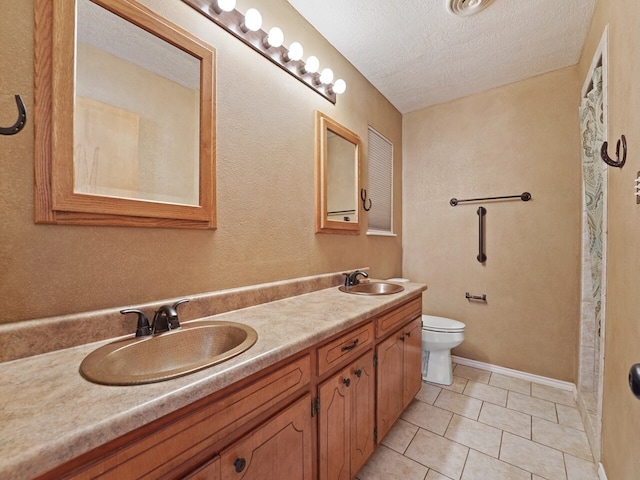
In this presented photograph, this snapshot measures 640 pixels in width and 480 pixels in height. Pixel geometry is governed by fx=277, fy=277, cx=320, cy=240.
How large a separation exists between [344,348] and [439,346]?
1348 mm

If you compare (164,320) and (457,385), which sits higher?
(164,320)

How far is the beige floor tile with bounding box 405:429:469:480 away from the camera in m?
1.42

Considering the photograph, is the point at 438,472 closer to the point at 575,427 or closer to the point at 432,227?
the point at 575,427

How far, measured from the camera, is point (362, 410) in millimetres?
1276

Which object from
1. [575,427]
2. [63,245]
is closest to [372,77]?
[63,245]

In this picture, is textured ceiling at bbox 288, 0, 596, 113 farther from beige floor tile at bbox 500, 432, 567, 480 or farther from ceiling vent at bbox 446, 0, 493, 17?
beige floor tile at bbox 500, 432, 567, 480

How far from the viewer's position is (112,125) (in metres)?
0.92

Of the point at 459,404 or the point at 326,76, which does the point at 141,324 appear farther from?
the point at 459,404

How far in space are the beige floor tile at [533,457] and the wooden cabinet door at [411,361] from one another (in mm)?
528

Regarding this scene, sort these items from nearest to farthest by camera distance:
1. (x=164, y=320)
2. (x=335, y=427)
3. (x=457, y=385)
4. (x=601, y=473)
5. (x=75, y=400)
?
(x=75, y=400) < (x=164, y=320) < (x=335, y=427) < (x=601, y=473) < (x=457, y=385)

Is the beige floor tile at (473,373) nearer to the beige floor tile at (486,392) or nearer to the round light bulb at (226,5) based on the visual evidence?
the beige floor tile at (486,392)

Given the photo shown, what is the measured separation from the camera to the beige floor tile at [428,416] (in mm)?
1739

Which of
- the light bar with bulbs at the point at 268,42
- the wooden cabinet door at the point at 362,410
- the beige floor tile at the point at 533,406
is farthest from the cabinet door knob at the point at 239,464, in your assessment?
the beige floor tile at the point at 533,406

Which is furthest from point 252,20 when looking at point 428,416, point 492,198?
point 428,416
